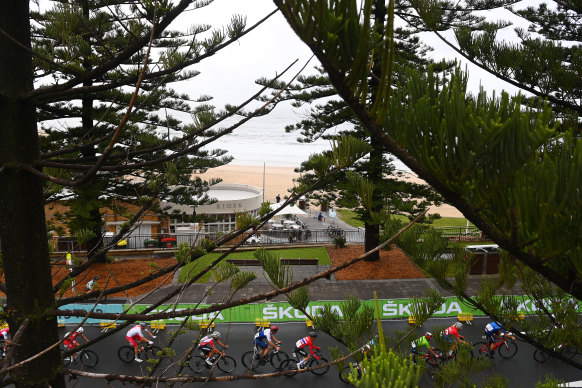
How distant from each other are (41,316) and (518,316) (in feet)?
13.7

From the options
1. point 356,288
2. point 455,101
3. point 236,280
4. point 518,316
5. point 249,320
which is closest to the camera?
point 455,101

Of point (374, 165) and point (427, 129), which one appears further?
point (374, 165)

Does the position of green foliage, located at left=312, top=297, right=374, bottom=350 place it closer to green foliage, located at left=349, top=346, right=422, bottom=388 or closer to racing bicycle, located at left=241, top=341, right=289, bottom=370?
green foliage, located at left=349, top=346, right=422, bottom=388

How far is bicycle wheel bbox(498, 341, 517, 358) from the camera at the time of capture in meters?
9.75

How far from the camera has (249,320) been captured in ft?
36.6

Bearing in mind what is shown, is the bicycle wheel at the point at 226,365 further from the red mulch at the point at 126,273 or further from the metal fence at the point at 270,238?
the metal fence at the point at 270,238

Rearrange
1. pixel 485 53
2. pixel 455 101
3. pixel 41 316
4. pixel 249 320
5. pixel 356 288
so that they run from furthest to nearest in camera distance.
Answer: pixel 356 288, pixel 249 320, pixel 485 53, pixel 41 316, pixel 455 101

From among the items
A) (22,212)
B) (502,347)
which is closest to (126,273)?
(502,347)

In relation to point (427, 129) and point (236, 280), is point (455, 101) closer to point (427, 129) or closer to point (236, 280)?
point (427, 129)

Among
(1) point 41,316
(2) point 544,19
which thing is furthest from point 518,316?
(2) point 544,19

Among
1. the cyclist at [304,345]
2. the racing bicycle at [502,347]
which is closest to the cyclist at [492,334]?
the racing bicycle at [502,347]

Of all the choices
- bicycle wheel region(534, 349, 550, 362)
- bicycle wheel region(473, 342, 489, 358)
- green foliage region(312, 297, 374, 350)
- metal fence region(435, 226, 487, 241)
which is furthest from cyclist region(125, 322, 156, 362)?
metal fence region(435, 226, 487, 241)

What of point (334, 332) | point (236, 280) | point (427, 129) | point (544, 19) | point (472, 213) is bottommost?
point (334, 332)

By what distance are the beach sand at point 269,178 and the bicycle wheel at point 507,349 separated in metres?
21.7
